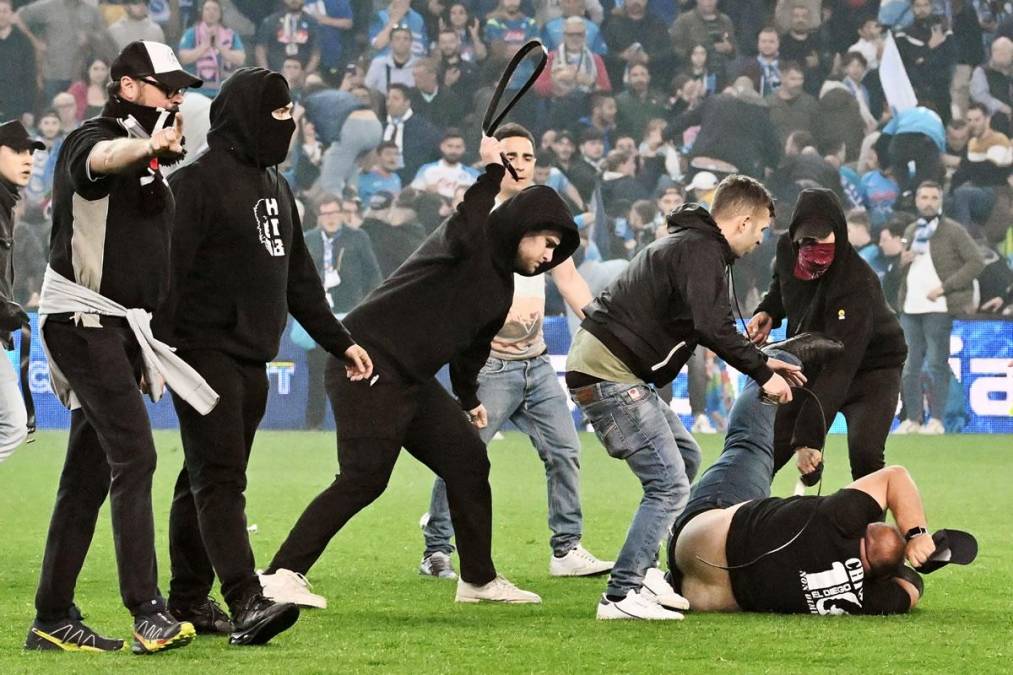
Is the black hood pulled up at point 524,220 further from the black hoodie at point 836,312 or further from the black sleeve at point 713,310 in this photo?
the black hoodie at point 836,312

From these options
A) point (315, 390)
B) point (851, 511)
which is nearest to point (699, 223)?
point (851, 511)

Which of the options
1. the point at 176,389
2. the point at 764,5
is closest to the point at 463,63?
the point at 764,5

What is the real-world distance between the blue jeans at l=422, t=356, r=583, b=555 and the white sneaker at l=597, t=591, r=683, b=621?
175 centimetres

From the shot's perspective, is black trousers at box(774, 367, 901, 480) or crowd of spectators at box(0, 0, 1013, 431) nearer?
black trousers at box(774, 367, 901, 480)

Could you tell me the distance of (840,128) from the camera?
762 inches

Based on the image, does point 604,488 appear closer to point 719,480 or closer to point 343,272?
point 719,480

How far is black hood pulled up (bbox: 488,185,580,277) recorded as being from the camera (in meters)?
6.45

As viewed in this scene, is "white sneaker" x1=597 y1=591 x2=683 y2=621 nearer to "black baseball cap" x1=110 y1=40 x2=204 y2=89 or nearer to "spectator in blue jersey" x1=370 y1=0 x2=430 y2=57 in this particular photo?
"black baseball cap" x1=110 y1=40 x2=204 y2=89

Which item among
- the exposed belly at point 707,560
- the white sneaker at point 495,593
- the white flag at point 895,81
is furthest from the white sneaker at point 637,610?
the white flag at point 895,81

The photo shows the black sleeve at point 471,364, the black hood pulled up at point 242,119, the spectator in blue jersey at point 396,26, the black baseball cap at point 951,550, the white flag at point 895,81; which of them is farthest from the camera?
the spectator in blue jersey at point 396,26

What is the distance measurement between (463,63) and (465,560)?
45.2 feet

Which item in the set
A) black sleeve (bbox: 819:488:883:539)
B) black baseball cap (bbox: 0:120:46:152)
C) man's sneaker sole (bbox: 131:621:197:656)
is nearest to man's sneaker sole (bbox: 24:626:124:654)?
man's sneaker sole (bbox: 131:621:197:656)

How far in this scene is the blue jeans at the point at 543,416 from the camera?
325 inches

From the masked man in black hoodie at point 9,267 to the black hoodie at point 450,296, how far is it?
8.11 feet
